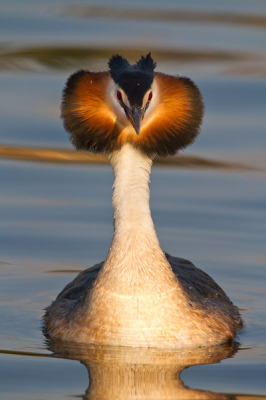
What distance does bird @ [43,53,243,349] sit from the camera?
26.0 feet

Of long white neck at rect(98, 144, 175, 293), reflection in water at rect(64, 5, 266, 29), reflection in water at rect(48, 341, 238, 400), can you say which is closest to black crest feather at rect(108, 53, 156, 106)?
long white neck at rect(98, 144, 175, 293)

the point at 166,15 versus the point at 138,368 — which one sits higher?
the point at 166,15

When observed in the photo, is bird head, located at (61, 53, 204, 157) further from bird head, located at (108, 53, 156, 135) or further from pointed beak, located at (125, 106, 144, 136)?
pointed beak, located at (125, 106, 144, 136)

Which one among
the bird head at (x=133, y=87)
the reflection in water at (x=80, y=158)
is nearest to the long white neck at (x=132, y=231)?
the bird head at (x=133, y=87)

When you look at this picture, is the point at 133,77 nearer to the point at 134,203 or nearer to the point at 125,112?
the point at 125,112

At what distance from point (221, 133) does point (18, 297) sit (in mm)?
7194

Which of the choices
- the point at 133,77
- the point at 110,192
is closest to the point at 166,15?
the point at 110,192

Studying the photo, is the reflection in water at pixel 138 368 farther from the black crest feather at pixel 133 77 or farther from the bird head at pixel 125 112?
the black crest feather at pixel 133 77

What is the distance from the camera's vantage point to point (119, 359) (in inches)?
309

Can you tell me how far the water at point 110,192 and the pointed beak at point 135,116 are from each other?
2069 mm

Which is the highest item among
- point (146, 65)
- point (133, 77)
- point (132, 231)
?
point (146, 65)

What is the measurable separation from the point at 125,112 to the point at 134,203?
2.90 feet

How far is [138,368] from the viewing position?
25.2ft

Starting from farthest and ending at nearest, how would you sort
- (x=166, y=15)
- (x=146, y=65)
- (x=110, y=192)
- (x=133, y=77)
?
1. (x=166, y=15)
2. (x=110, y=192)
3. (x=146, y=65)
4. (x=133, y=77)
